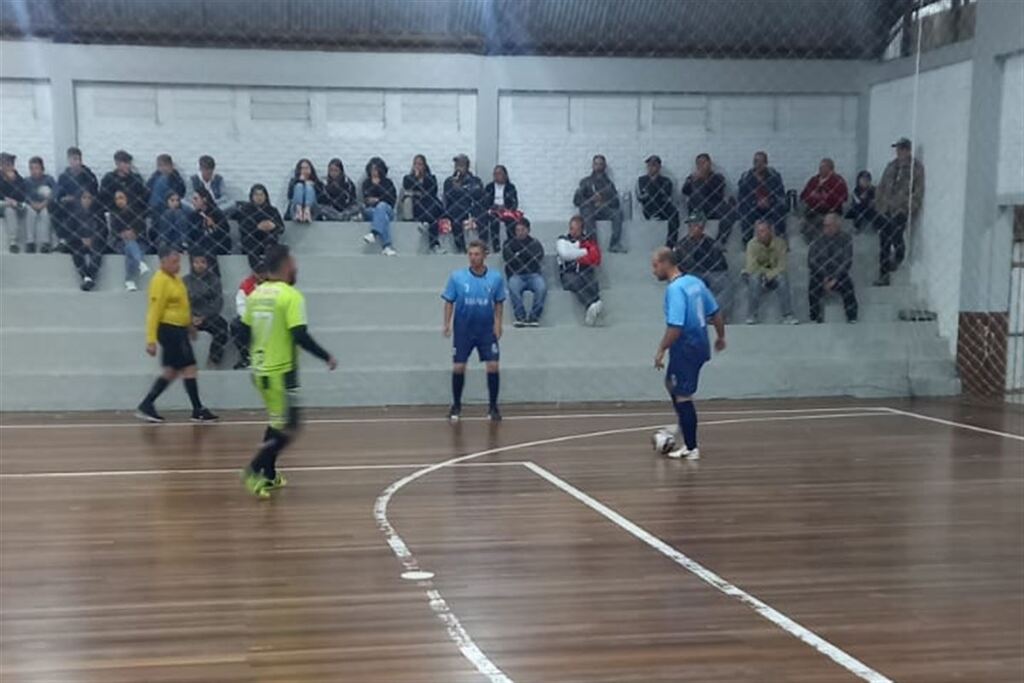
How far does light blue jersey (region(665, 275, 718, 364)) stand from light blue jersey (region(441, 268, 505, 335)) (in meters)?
2.54

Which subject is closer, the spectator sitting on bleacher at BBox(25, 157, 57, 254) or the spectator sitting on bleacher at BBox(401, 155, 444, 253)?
the spectator sitting on bleacher at BBox(25, 157, 57, 254)

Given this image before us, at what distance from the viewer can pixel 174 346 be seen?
31.7 feet

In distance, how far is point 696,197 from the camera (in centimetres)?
1341

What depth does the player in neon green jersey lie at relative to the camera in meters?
6.28

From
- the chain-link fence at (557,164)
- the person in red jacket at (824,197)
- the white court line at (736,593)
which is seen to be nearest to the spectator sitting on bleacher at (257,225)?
the chain-link fence at (557,164)

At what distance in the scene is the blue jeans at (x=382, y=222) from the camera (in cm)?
1288

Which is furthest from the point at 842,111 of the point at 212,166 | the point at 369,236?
the point at 212,166

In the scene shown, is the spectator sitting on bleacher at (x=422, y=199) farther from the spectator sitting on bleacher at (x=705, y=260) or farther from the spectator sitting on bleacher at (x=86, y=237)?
the spectator sitting on bleacher at (x=86, y=237)

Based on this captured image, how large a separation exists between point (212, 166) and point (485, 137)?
3.81 meters

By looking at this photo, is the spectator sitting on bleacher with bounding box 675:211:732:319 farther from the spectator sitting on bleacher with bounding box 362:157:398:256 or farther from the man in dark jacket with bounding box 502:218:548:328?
the spectator sitting on bleacher with bounding box 362:157:398:256

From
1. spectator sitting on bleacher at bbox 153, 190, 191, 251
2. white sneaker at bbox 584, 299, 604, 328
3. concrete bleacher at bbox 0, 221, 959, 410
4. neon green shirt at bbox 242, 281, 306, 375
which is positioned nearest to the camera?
neon green shirt at bbox 242, 281, 306, 375

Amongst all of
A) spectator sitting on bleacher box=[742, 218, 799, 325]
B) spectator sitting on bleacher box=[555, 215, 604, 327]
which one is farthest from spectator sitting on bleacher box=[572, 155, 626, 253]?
spectator sitting on bleacher box=[742, 218, 799, 325]

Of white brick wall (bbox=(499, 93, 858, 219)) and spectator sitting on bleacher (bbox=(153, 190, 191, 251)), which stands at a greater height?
white brick wall (bbox=(499, 93, 858, 219))

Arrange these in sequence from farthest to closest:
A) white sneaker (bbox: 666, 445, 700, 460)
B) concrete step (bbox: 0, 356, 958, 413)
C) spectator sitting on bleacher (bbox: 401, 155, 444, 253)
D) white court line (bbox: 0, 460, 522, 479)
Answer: spectator sitting on bleacher (bbox: 401, 155, 444, 253) < concrete step (bbox: 0, 356, 958, 413) < white sneaker (bbox: 666, 445, 700, 460) < white court line (bbox: 0, 460, 522, 479)
